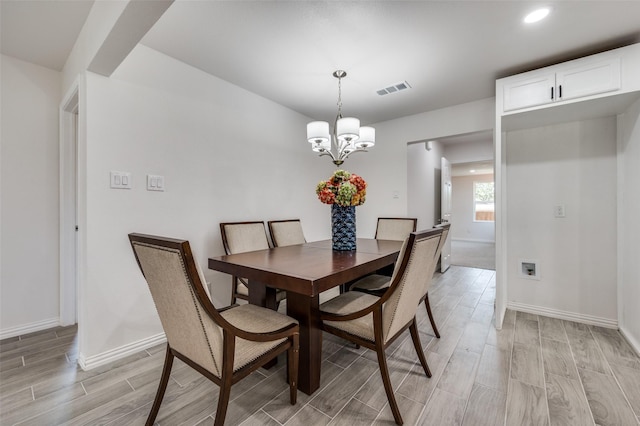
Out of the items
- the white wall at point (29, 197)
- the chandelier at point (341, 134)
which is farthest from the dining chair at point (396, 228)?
the white wall at point (29, 197)

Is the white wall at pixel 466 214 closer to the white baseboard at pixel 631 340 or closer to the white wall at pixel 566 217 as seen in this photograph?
the white wall at pixel 566 217

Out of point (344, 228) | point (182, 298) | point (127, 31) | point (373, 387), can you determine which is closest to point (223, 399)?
point (182, 298)

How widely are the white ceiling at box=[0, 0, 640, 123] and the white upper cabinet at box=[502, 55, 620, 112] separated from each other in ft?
0.47

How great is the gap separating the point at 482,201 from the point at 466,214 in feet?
2.01

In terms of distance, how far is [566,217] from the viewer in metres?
2.66

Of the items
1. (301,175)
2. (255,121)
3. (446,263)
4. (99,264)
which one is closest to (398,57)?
(255,121)

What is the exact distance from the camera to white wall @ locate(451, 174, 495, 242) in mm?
8180

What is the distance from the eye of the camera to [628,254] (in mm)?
2248

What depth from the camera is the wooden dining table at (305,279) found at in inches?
53.4

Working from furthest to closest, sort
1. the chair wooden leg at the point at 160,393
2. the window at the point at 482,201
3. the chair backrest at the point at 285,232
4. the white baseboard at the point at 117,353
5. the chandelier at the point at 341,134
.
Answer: the window at the point at 482,201
the chair backrest at the point at 285,232
the chandelier at the point at 341,134
the white baseboard at the point at 117,353
the chair wooden leg at the point at 160,393

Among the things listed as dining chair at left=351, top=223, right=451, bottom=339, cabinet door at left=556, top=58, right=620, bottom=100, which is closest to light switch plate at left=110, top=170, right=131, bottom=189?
dining chair at left=351, top=223, right=451, bottom=339

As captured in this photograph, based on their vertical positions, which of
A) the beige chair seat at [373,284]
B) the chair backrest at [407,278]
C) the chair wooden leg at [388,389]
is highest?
the chair backrest at [407,278]

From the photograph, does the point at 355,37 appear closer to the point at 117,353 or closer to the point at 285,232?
the point at 285,232

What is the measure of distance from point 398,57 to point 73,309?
147 inches
